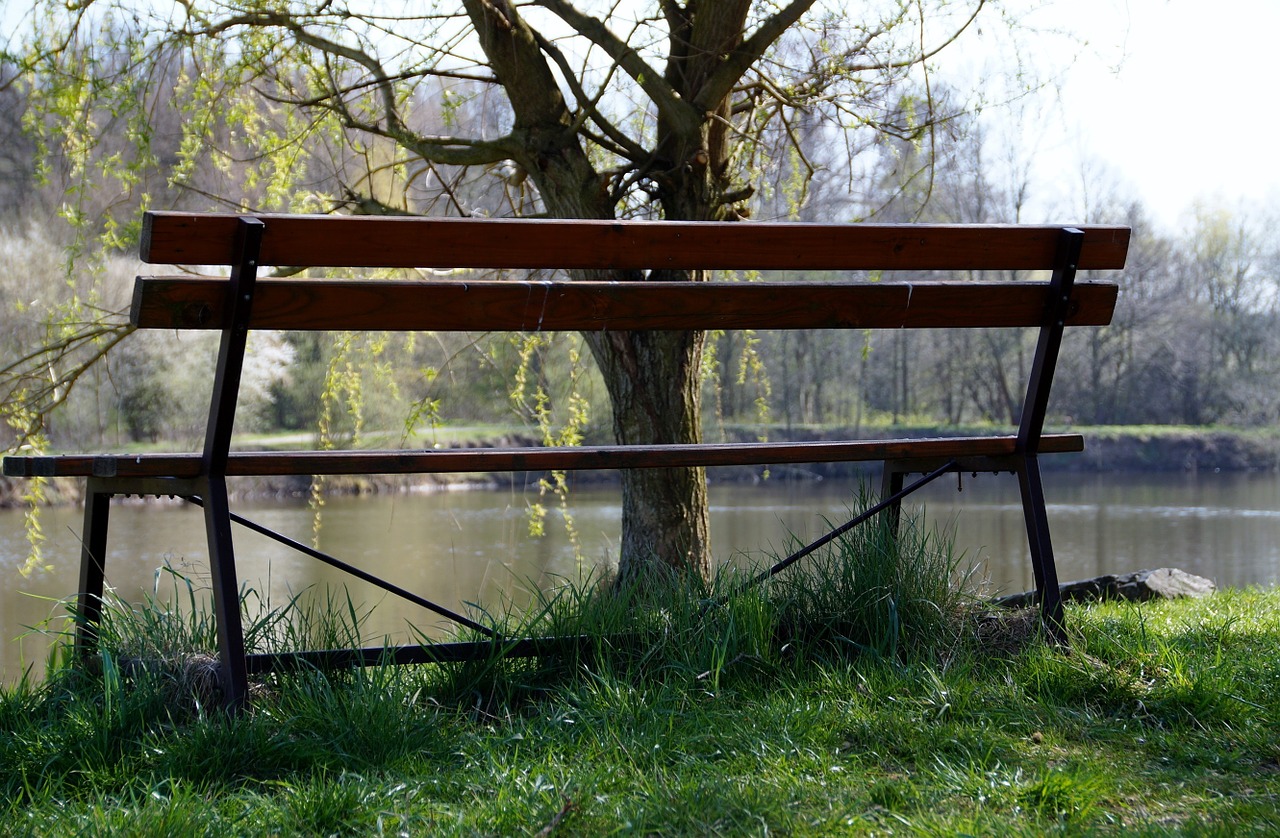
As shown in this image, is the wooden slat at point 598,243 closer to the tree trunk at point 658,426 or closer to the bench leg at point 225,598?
the bench leg at point 225,598

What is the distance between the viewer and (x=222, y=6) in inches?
205

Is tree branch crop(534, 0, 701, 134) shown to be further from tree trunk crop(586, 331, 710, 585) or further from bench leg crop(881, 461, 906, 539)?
bench leg crop(881, 461, 906, 539)

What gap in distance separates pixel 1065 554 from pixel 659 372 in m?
9.50

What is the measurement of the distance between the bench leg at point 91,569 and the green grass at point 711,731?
146mm

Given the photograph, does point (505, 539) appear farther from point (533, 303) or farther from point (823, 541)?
point (533, 303)

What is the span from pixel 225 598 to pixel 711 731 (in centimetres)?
116

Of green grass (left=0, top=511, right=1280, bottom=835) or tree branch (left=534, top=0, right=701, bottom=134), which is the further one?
tree branch (left=534, top=0, right=701, bottom=134)

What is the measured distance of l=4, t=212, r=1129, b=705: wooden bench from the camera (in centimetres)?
249

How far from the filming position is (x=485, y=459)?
8.95 ft

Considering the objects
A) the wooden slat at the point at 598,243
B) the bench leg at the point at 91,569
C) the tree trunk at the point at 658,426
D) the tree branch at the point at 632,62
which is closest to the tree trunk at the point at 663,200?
the tree trunk at the point at 658,426

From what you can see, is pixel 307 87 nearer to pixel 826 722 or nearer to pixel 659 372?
pixel 659 372

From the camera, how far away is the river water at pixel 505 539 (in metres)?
9.58

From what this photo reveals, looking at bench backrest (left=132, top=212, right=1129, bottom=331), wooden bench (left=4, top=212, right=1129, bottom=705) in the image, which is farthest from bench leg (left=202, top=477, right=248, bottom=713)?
bench backrest (left=132, top=212, right=1129, bottom=331)

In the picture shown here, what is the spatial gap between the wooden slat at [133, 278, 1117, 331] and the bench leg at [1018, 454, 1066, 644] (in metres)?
0.46
